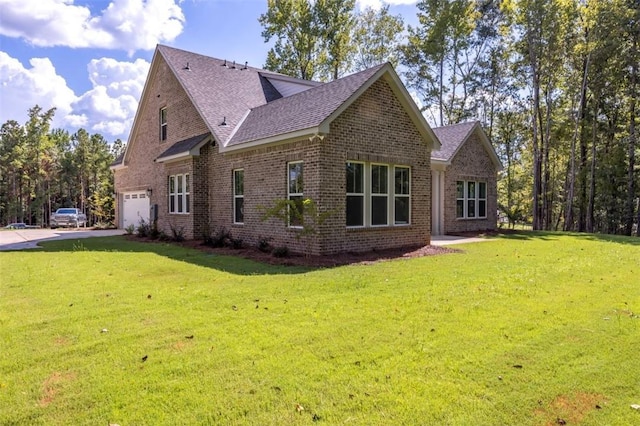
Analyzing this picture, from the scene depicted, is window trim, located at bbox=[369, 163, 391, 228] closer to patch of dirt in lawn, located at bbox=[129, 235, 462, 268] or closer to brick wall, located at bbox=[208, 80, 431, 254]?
brick wall, located at bbox=[208, 80, 431, 254]

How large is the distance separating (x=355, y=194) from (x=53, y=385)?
29.0 feet

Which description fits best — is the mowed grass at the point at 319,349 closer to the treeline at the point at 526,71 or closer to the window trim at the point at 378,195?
the window trim at the point at 378,195

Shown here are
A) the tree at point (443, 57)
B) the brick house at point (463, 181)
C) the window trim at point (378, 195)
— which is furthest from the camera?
the tree at point (443, 57)

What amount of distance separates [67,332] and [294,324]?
8.29 feet

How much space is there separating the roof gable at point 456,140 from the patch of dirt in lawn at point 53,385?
1617 cm

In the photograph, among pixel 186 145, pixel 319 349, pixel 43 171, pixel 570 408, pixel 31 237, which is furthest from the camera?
pixel 43 171

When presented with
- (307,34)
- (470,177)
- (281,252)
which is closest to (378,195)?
(281,252)

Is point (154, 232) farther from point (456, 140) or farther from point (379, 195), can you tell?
point (456, 140)

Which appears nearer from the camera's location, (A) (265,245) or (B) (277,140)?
(B) (277,140)

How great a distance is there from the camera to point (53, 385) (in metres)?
3.31

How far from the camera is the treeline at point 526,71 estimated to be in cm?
2361

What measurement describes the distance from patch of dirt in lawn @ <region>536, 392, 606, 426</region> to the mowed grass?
0.5 inches

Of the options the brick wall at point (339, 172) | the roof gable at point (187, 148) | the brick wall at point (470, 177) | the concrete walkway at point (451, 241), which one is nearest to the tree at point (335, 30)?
the brick wall at point (470, 177)

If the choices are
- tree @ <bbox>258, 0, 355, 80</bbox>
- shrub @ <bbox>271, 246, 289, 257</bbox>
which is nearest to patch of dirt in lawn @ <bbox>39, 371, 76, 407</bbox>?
shrub @ <bbox>271, 246, 289, 257</bbox>
